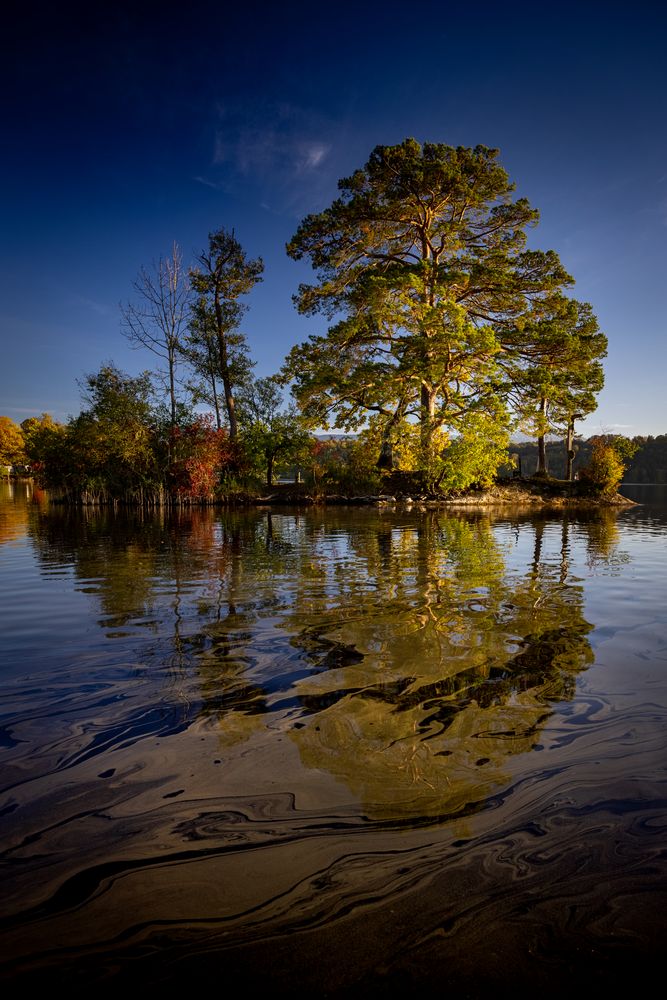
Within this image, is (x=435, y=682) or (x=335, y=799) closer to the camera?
(x=335, y=799)

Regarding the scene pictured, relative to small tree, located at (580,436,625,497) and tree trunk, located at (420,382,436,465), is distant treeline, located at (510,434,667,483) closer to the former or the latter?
small tree, located at (580,436,625,497)

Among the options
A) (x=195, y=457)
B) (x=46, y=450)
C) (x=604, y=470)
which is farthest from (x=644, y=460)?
(x=46, y=450)

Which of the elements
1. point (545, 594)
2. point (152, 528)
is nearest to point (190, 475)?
point (152, 528)

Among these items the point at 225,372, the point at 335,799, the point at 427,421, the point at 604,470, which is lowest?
the point at 335,799

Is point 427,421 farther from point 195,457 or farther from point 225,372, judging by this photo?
point 225,372

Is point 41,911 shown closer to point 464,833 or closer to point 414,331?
point 464,833

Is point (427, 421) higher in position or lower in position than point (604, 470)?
higher

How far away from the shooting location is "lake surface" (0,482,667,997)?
4.33 feet

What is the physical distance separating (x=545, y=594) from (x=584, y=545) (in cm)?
556

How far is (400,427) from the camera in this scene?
25266 millimetres

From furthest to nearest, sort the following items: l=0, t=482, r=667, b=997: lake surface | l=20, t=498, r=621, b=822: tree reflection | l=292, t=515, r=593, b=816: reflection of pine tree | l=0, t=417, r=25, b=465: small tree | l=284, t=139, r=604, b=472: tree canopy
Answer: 1. l=0, t=417, r=25, b=465: small tree
2. l=284, t=139, r=604, b=472: tree canopy
3. l=20, t=498, r=621, b=822: tree reflection
4. l=292, t=515, r=593, b=816: reflection of pine tree
5. l=0, t=482, r=667, b=997: lake surface

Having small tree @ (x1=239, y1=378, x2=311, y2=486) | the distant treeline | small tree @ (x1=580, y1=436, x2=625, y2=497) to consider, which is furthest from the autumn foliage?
the distant treeline

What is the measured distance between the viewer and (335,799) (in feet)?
6.56

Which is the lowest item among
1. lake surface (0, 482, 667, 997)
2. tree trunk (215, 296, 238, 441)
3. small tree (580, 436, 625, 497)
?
lake surface (0, 482, 667, 997)
